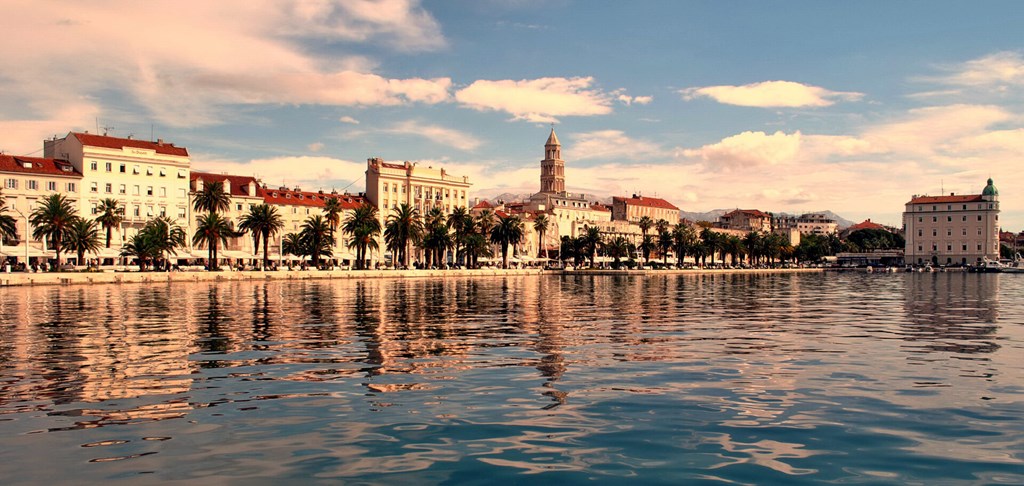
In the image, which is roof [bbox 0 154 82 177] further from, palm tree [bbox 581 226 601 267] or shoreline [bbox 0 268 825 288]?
palm tree [bbox 581 226 601 267]

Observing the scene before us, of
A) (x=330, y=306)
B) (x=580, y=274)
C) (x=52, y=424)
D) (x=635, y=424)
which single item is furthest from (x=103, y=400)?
(x=580, y=274)

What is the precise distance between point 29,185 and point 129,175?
13.3m

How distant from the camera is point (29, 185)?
323ft

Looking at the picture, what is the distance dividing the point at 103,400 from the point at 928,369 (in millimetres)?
19125

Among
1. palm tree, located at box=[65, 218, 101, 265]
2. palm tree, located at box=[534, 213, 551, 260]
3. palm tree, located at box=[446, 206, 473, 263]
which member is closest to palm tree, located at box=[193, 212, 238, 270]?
palm tree, located at box=[65, 218, 101, 265]

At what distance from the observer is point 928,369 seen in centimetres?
2000

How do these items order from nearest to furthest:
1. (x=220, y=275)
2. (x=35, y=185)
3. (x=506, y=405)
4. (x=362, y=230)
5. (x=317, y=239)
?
1. (x=506, y=405)
2. (x=220, y=275)
3. (x=35, y=185)
4. (x=317, y=239)
5. (x=362, y=230)

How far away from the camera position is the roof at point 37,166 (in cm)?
9706

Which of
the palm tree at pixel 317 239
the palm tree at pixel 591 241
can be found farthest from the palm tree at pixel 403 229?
the palm tree at pixel 591 241

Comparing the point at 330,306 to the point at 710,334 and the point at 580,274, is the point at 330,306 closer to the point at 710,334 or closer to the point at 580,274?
the point at 710,334

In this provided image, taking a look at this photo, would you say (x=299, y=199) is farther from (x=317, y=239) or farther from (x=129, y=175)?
(x=129, y=175)

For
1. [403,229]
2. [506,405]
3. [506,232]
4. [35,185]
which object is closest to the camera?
[506,405]

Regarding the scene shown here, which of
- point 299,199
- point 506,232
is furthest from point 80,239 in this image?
point 506,232

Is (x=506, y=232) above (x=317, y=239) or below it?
above
